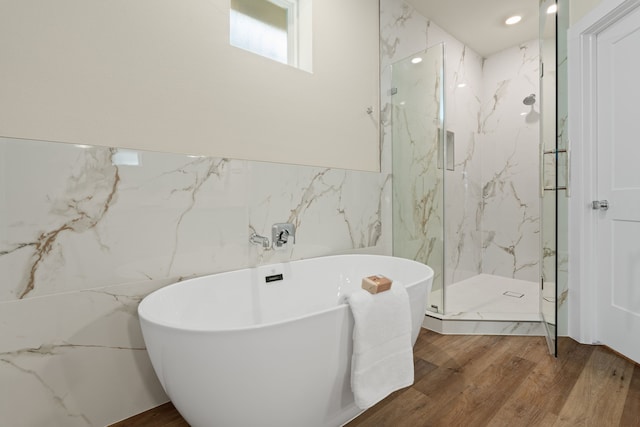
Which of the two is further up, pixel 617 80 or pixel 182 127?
pixel 617 80

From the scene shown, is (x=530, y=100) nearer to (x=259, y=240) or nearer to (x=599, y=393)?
(x=599, y=393)

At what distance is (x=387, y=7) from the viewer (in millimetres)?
2465

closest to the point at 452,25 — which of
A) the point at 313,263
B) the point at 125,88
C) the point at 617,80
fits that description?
the point at 617,80

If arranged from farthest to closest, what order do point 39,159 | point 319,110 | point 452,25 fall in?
point 452,25, point 319,110, point 39,159

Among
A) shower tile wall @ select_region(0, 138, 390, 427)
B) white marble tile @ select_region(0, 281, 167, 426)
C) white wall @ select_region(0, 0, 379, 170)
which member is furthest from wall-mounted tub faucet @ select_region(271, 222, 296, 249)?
white marble tile @ select_region(0, 281, 167, 426)

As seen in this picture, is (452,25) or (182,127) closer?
(182,127)

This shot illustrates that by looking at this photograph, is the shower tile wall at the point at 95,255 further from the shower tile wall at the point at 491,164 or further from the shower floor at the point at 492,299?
the shower tile wall at the point at 491,164

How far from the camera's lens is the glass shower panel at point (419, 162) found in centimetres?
229

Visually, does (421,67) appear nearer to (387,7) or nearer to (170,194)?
(387,7)

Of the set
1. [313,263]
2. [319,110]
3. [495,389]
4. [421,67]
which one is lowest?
[495,389]

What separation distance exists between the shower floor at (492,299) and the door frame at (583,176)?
29 cm

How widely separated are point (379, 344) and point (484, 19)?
3.08 metres

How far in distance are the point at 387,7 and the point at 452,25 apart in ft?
2.83

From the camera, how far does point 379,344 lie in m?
1.07
